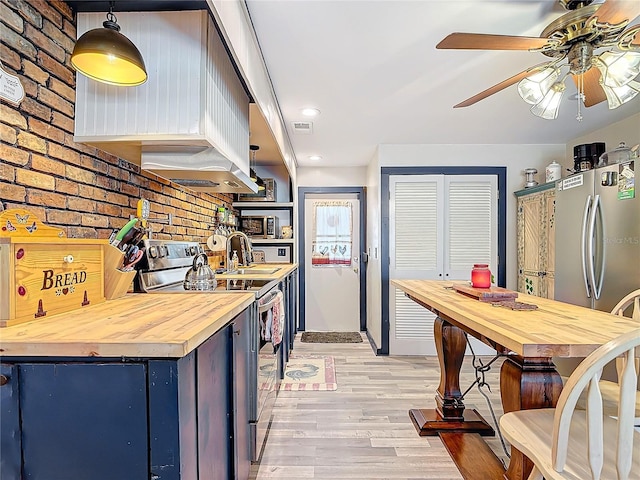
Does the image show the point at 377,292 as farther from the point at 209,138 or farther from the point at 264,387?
the point at 209,138

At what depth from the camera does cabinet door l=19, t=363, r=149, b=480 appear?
0.91 m

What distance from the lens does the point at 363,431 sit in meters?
2.37

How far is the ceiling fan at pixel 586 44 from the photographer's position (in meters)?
1.45

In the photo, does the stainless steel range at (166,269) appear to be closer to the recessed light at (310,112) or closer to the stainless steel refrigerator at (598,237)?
the recessed light at (310,112)

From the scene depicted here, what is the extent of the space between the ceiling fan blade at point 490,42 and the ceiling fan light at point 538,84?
236mm

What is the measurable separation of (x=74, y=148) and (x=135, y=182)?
48 centimetres

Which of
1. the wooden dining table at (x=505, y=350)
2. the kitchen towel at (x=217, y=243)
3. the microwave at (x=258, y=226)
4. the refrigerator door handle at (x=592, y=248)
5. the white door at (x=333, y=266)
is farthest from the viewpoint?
the white door at (x=333, y=266)

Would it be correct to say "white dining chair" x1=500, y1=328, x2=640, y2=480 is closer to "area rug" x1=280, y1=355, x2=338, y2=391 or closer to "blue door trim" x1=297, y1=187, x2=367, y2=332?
"area rug" x1=280, y1=355, x2=338, y2=391

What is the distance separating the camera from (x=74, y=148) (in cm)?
159

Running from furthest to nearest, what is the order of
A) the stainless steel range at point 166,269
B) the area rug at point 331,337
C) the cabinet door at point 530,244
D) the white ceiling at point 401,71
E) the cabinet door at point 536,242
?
the area rug at point 331,337
the cabinet door at point 530,244
the cabinet door at point 536,242
the stainless steel range at point 166,269
the white ceiling at point 401,71

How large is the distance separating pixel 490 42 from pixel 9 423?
2047 mm

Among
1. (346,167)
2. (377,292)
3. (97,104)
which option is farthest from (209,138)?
(346,167)

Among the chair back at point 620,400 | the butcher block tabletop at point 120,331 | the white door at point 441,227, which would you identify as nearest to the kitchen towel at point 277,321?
the butcher block tabletop at point 120,331

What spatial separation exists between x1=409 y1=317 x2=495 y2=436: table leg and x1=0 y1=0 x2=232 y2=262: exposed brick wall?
6.85 feet
